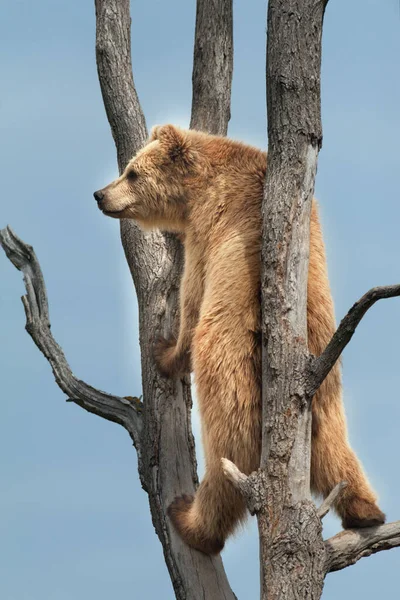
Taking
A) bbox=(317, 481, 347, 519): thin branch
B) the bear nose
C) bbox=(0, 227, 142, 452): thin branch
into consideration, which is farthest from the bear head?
bbox=(317, 481, 347, 519): thin branch

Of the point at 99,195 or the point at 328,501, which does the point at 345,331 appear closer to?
the point at 328,501

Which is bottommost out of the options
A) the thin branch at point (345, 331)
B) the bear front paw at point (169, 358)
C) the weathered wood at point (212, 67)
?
the thin branch at point (345, 331)

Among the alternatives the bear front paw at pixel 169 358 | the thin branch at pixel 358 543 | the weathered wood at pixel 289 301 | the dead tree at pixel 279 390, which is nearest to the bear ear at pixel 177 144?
the dead tree at pixel 279 390

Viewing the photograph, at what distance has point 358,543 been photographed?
6.44 m

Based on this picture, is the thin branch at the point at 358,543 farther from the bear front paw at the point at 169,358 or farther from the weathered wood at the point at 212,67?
the weathered wood at the point at 212,67

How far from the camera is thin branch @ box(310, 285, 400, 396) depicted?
574 centimetres

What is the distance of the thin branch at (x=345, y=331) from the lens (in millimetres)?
5738

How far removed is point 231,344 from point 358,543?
169 cm

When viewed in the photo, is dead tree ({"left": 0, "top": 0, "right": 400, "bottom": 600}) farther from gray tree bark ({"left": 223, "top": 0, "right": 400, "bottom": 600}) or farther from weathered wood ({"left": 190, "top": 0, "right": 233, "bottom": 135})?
weathered wood ({"left": 190, "top": 0, "right": 233, "bottom": 135})

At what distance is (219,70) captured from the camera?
845 centimetres

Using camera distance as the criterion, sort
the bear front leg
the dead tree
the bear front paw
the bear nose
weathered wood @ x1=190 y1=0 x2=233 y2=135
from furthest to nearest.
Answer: weathered wood @ x1=190 y1=0 x2=233 y2=135 < the bear nose < the bear front paw < the bear front leg < the dead tree

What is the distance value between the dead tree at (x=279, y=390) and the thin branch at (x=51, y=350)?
1 centimetres

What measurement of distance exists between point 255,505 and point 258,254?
1834mm

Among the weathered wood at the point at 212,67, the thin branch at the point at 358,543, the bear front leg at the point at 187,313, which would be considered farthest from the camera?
the weathered wood at the point at 212,67
